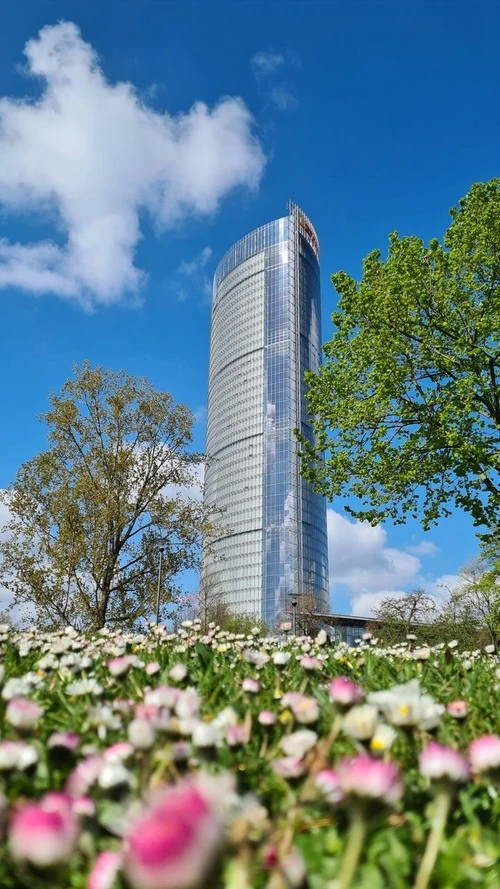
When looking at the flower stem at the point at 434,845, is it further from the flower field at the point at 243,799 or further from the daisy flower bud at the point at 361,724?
the daisy flower bud at the point at 361,724

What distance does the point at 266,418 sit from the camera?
135m

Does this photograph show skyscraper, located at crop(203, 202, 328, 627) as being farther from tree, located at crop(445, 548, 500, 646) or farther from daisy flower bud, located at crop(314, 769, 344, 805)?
daisy flower bud, located at crop(314, 769, 344, 805)

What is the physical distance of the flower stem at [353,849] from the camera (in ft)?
3.61

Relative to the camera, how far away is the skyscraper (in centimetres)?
12962

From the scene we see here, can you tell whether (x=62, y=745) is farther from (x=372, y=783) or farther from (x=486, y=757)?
(x=486, y=757)

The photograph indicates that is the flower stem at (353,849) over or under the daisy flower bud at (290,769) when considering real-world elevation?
under

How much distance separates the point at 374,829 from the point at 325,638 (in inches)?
127

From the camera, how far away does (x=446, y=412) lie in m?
14.4

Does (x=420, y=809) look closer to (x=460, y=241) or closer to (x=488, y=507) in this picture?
(x=488, y=507)

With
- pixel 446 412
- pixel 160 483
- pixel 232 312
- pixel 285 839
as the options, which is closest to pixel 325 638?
pixel 285 839

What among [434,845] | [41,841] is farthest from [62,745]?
[434,845]

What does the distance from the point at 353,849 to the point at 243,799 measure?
27 centimetres

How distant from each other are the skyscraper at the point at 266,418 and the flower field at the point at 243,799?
385 ft

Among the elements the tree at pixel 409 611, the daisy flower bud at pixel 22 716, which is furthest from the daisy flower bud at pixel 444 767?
the tree at pixel 409 611
